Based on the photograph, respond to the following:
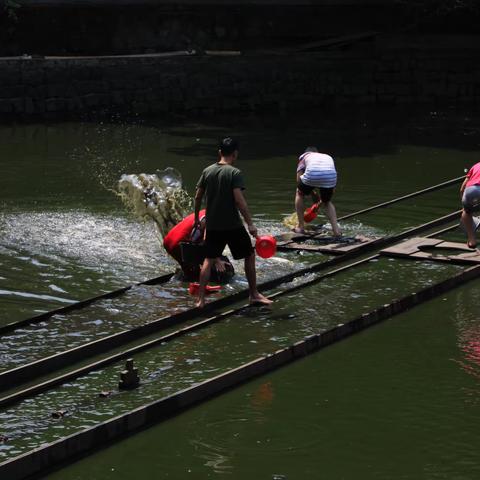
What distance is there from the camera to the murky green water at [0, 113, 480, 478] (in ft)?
25.7

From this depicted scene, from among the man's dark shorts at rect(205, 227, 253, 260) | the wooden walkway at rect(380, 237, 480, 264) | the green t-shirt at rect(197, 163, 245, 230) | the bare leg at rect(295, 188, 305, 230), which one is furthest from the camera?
the bare leg at rect(295, 188, 305, 230)

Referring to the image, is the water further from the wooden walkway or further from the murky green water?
the wooden walkway

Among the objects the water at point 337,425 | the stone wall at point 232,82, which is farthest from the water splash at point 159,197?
the stone wall at point 232,82

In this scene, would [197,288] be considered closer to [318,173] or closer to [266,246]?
[266,246]

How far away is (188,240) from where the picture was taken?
11852 mm

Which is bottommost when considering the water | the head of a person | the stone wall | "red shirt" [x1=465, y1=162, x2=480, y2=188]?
the water

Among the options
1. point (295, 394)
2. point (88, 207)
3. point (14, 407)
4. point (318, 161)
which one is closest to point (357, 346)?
point (295, 394)

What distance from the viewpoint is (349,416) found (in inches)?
336

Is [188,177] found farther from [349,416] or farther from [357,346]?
[349,416]

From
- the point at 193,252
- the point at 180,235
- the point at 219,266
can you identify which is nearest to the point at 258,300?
the point at 193,252

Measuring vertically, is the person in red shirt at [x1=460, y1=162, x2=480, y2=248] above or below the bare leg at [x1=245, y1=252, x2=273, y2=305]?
above

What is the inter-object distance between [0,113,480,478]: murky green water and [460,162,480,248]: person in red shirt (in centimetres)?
78

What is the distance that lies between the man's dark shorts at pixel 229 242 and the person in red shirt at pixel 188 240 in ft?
1.80

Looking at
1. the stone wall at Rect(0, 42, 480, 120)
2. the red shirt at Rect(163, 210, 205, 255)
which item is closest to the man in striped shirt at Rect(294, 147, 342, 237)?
the red shirt at Rect(163, 210, 205, 255)
